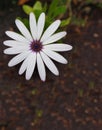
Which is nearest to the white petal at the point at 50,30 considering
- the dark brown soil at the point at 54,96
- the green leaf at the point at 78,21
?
the dark brown soil at the point at 54,96

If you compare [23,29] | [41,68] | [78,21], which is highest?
[78,21]

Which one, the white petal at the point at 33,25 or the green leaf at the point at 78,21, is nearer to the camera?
the white petal at the point at 33,25

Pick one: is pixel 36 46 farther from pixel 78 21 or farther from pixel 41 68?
pixel 78 21

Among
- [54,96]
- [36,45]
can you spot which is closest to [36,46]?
[36,45]

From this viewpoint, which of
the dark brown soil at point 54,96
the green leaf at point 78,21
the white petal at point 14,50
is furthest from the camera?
the green leaf at point 78,21

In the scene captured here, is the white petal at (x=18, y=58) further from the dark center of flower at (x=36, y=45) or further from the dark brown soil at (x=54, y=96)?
the dark brown soil at (x=54, y=96)

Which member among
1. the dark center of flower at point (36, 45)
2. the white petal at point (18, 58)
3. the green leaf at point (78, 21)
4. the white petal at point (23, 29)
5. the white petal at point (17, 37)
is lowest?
→ the white petal at point (18, 58)

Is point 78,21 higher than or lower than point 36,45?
higher
